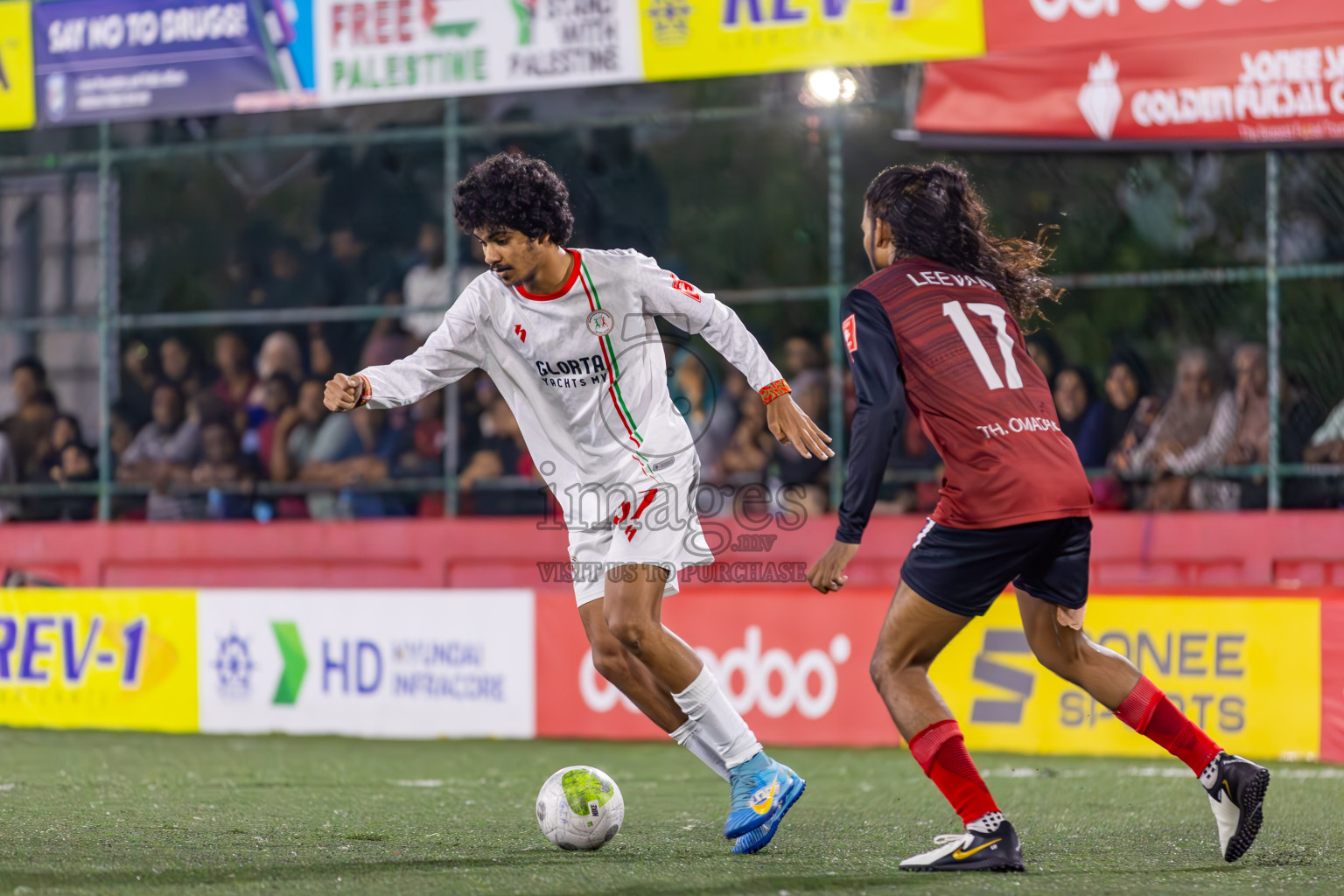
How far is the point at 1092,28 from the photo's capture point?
1015cm

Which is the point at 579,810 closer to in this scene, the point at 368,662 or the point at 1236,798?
the point at 1236,798

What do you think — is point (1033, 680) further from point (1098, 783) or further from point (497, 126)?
point (497, 126)

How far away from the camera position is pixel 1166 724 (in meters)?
4.99

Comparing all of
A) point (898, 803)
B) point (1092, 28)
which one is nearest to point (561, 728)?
point (898, 803)

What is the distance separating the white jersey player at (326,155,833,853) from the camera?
214 inches

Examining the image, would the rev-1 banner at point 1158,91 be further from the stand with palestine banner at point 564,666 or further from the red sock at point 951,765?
the red sock at point 951,765

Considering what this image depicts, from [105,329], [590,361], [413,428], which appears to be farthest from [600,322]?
[105,329]

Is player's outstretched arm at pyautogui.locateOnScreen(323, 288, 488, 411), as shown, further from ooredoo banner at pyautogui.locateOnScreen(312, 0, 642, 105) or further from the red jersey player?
ooredoo banner at pyautogui.locateOnScreen(312, 0, 642, 105)

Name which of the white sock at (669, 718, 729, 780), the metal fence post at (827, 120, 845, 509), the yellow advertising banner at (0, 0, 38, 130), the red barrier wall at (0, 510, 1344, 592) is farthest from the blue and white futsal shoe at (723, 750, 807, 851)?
the yellow advertising banner at (0, 0, 38, 130)

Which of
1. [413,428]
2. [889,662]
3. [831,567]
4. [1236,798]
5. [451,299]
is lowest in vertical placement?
[1236,798]

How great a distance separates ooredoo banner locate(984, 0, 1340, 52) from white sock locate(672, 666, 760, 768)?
19.7 feet

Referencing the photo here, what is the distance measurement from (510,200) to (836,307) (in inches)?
235

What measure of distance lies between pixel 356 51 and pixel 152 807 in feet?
21.0

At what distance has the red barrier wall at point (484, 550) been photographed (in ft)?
31.9
